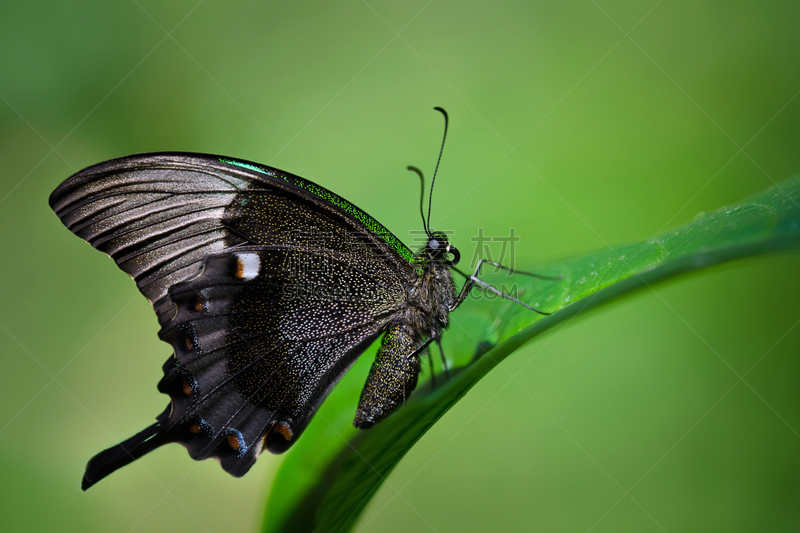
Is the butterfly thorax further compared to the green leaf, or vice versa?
the butterfly thorax

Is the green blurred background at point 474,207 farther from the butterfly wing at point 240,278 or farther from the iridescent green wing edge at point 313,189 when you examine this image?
the iridescent green wing edge at point 313,189

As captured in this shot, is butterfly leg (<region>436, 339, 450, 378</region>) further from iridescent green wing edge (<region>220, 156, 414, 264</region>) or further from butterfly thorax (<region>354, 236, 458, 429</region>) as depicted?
iridescent green wing edge (<region>220, 156, 414, 264</region>)

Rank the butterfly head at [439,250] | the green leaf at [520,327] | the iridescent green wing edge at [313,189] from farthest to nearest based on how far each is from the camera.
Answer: the butterfly head at [439,250], the iridescent green wing edge at [313,189], the green leaf at [520,327]

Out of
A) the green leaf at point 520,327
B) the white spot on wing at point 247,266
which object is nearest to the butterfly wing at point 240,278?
the white spot on wing at point 247,266

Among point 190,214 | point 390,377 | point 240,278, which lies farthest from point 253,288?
point 390,377

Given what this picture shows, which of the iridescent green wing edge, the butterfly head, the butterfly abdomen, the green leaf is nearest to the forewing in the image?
the iridescent green wing edge

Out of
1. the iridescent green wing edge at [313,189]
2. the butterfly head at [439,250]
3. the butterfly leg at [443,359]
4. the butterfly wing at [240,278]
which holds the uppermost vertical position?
the butterfly head at [439,250]

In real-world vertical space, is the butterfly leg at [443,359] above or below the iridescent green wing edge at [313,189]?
below
